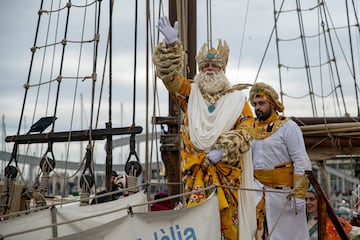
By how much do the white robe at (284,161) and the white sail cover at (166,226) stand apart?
106cm

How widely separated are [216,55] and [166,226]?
1413mm

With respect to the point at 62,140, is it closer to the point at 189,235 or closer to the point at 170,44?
the point at 170,44

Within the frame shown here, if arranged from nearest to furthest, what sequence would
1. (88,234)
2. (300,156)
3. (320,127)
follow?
(88,234), (300,156), (320,127)

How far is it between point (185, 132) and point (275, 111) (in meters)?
0.84

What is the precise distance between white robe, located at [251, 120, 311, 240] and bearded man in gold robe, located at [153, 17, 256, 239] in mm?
514

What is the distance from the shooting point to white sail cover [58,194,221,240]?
3127 millimetres

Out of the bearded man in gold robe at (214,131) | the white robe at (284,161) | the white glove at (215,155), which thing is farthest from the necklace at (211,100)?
the white robe at (284,161)

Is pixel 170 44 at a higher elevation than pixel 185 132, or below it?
higher

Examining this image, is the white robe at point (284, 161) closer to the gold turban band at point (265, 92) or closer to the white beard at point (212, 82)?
the gold turban band at point (265, 92)

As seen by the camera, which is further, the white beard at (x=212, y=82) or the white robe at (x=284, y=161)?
the white robe at (x=284, y=161)

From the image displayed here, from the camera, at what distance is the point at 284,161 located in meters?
4.76

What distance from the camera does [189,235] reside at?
3.53m

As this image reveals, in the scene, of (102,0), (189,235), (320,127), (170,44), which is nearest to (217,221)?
(189,235)

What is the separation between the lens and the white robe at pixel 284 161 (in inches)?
184
